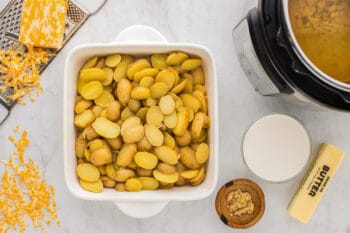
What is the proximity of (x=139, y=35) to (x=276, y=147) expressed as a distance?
27cm

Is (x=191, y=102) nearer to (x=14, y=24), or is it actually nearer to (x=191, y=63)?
(x=191, y=63)

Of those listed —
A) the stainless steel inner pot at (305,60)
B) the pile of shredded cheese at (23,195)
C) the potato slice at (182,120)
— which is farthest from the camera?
the pile of shredded cheese at (23,195)

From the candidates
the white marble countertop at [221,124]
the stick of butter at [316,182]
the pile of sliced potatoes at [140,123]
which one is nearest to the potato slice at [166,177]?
the pile of sliced potatoes at [140,123]

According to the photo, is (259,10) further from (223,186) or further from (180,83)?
(223,186)

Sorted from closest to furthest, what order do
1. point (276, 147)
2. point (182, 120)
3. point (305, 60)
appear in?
point (305, 60), point (182, 120), point (276, 147)

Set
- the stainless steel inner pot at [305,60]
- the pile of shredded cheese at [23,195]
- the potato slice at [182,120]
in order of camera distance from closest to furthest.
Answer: the stainless steel inner pot at [305,60] < the potato slice at [182,120] < the pile of shredded cheese at [23,195]

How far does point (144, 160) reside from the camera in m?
0.80

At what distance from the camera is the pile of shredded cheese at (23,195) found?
89cm

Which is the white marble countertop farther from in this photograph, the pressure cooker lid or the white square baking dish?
the pressure cooker lid

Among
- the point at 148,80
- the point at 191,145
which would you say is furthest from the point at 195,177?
the point at 148,80

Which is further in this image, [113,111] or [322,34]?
[113,111]

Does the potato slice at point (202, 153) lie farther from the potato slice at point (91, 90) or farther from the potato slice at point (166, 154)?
the potato slice at point (91, 90)

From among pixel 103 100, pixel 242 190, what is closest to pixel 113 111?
pixel 103 100

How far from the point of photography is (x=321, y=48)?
68cm
